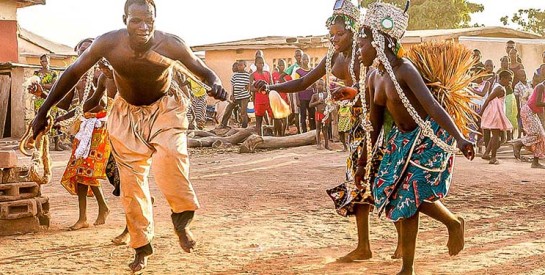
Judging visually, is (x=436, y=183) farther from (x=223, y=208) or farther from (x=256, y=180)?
(x=256, y=180)

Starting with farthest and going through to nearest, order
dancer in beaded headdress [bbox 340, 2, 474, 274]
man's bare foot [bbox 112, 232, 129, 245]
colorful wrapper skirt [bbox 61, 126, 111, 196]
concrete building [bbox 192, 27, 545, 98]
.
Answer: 1. concrete building [bbox 192, 27, 545, 98]
2. colorful wrapper skirt [bbox 61, 126, 111, 196]
3. man's bare foot [bbox 112, 232, 129, 245]
4. dancer in beaded headdress [bbox 340, 2, 474, 274]

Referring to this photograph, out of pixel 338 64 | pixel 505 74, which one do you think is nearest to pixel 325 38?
pixel 505 74

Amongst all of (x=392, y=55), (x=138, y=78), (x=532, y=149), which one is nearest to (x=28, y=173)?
(x=138, y=78)

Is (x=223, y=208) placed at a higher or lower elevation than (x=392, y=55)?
lower

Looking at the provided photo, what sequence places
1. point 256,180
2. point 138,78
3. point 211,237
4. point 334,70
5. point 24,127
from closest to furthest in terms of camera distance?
1. point 138,78
2. point 334,70
3. point 211,237
4. point 256,180
5. point 24,127

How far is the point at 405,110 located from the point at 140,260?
6.32ft

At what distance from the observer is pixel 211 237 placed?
600cm

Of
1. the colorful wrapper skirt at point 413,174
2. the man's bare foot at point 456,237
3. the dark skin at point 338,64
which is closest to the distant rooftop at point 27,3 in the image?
the dark skin at point 338,64

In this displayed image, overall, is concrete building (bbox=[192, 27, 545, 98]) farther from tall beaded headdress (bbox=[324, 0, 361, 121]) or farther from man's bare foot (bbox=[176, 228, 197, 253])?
man's bare foot (bbox=[176, 228, 197, 253])

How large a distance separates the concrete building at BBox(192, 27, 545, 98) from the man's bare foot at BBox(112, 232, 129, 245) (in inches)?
424

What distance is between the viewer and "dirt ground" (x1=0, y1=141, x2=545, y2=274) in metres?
5.00

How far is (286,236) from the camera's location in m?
5.97

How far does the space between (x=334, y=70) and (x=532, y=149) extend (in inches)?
250

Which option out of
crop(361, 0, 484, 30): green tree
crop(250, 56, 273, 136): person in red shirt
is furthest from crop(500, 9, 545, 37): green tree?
crop(250, 56, 273, 136): person in red shirt
